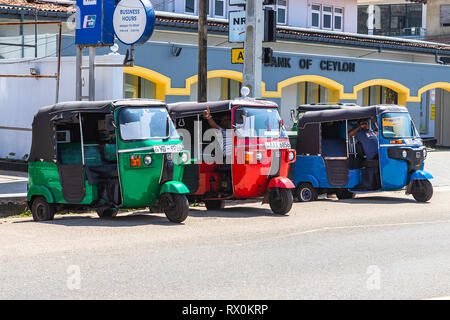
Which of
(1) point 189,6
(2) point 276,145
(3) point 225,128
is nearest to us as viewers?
(2) point 276,145

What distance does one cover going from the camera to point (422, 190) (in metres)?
16.6

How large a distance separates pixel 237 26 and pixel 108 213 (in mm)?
6928

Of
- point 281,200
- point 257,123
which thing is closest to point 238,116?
point 257,123

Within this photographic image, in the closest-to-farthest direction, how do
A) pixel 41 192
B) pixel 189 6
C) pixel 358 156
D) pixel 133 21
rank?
pixel 41 192 → pixel 358 156 → pixel 133 21 → pixel 189 6

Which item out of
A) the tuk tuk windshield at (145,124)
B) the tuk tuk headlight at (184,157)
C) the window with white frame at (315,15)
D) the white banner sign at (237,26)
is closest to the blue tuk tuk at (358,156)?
the white banner sign at (237,26)

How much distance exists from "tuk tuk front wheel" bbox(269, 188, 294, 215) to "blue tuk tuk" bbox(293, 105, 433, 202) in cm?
299

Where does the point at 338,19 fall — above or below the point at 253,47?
above

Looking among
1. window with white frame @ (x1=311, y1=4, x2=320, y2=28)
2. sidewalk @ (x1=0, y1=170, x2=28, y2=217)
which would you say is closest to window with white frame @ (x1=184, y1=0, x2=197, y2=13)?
window with white frame @ (x1=311, y1=4, x2=320, y2=28)

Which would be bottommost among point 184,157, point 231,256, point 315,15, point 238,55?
point 231,256

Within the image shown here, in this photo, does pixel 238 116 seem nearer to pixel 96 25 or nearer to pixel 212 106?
pixel 212 106

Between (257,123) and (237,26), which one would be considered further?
(237,26)

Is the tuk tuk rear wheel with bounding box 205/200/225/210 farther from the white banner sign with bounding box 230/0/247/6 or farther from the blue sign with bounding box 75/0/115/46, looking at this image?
the white banner sign with bounding box 230/0/247/6

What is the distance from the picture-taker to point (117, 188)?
1297cm

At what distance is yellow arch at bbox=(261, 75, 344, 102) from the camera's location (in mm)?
28834
